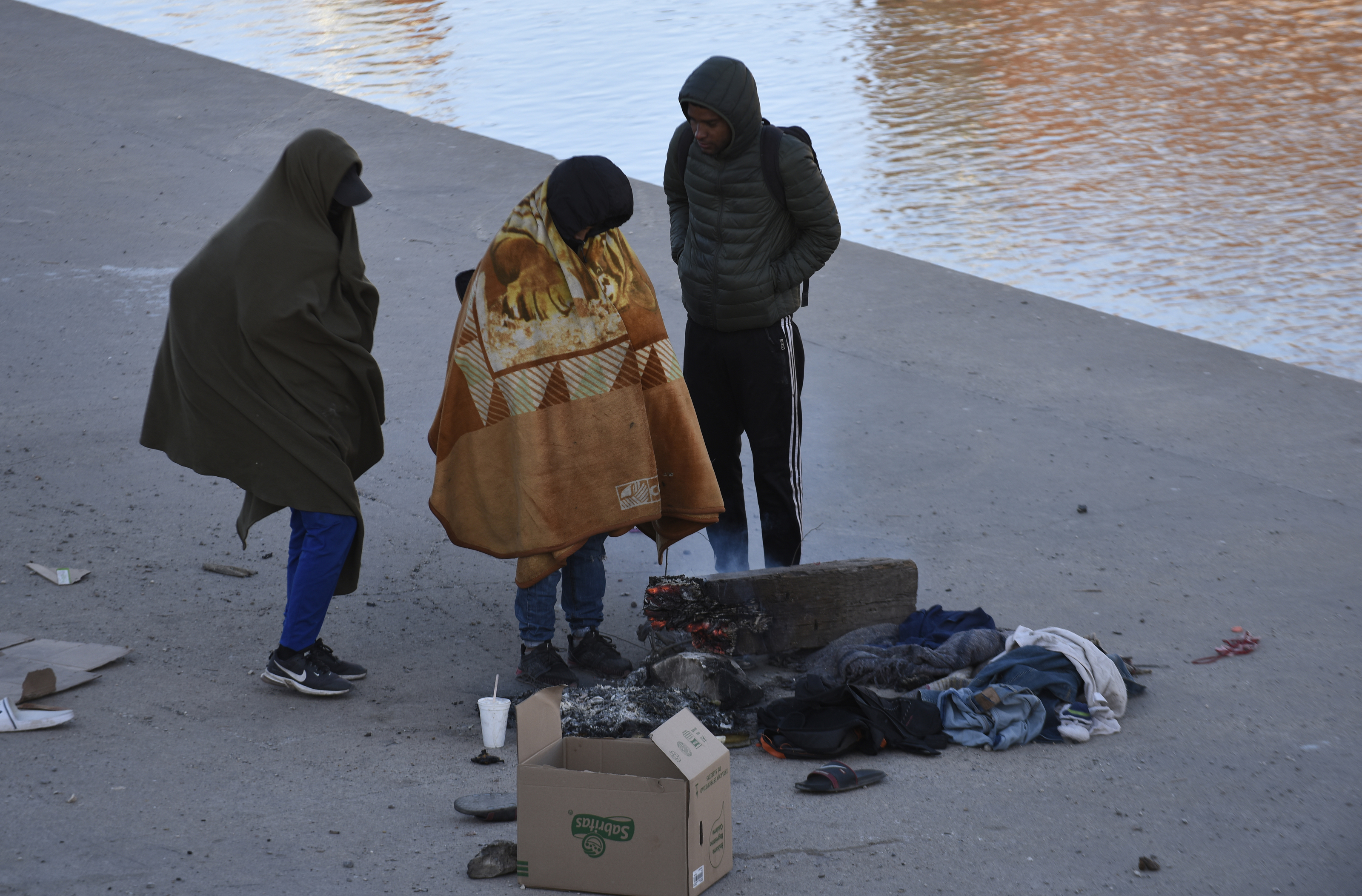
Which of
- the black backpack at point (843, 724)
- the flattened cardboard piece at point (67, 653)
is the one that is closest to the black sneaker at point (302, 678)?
the flattened cardboard piece at point (67, 653)

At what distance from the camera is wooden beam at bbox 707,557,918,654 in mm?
4727

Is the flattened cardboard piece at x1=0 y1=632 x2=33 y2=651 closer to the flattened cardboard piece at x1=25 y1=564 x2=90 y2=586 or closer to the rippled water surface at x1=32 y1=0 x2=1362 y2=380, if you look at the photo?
the flattened cardboard piece at x1=25 y1=564 x2=90 y2=586

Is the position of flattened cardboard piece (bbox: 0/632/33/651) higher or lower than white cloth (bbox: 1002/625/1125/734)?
higher

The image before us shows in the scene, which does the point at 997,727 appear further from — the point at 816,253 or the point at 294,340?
the point at 294,340

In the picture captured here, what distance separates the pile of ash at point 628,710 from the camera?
13.3 ft

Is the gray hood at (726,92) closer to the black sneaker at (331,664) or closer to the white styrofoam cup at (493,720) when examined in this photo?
the white styrofoam cup at (493,720)

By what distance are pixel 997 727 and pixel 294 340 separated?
2.59 m

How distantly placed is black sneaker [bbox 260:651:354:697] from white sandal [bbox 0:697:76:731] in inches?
25.1

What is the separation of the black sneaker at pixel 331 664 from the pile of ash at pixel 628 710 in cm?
83

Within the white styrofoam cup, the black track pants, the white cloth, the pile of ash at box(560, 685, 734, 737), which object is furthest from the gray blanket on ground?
the white styrofoam cup

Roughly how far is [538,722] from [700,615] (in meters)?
1.41

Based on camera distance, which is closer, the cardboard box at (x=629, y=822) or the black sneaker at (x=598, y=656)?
the cardboard box at (x=629, y=822)

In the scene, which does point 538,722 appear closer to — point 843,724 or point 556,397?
point 843,724

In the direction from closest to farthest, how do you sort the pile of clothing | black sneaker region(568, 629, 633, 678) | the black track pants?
the pile of clothing
black sneaker region(568, 629, 633, 678)
the black track pants
